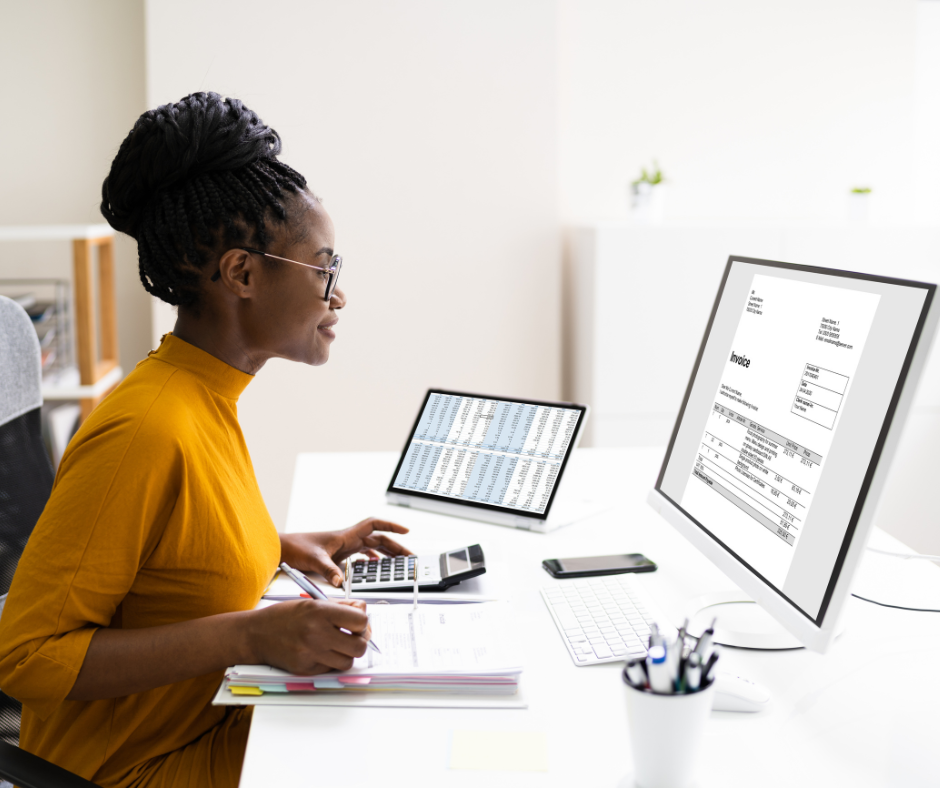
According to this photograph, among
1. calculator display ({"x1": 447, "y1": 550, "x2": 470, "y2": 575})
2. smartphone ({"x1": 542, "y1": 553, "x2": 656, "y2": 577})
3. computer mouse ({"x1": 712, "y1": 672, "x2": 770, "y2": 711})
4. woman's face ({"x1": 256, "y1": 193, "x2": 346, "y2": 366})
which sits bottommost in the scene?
calculator display ({"x1": 447, "y1": 550, "x2": 470, "y2": 575})

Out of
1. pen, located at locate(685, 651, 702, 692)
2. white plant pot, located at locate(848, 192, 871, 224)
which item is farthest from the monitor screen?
white plant pot, located at locate(848, 192, 871, 224)

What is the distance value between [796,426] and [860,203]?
7.39 ft

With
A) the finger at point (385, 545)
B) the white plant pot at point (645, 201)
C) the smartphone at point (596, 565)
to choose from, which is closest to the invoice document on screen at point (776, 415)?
the smartphone at point (596, 565)

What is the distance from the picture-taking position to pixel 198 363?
1066mm

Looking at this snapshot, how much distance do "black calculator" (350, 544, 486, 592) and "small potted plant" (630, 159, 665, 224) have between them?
6.06 ft

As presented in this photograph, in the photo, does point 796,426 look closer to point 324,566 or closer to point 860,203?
point 324,566

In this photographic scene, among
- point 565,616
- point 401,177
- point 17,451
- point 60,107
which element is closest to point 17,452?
point 17,451

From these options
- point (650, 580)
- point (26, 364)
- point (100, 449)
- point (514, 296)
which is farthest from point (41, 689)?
point (514, 296)

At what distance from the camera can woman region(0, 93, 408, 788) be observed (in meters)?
0.88

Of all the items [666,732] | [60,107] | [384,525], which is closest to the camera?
[666,732]

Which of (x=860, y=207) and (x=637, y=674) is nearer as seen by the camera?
(x=637, y=674)

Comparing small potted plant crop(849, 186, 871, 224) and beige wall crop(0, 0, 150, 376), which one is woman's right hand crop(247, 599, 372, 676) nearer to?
beige wall crop(0, 0, 150, 376)

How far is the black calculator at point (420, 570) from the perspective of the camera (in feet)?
3.85

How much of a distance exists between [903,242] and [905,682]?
2200mm
